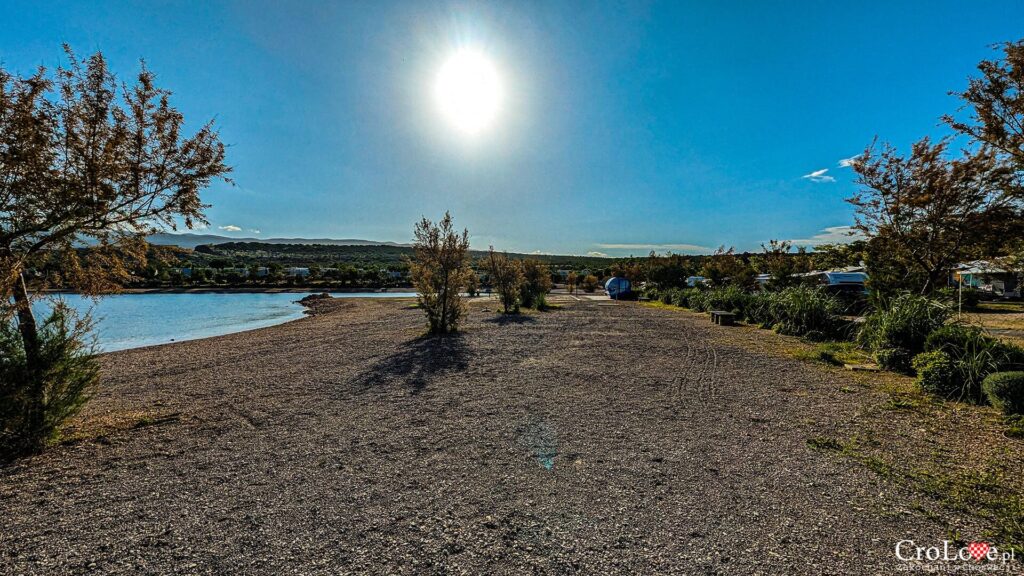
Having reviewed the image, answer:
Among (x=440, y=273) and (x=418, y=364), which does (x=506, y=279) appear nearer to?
(x=440, y=273)

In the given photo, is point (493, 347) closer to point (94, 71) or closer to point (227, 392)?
point (227, 392)

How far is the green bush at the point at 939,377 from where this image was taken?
5777 millimetres

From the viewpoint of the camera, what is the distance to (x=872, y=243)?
1111 cm

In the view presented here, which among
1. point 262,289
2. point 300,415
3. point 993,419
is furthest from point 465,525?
point 262,289

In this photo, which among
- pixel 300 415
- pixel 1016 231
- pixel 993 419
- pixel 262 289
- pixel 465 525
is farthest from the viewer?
pixel 262 289

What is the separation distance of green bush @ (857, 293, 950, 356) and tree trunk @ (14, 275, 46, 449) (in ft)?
37.6

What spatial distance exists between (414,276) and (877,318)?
1091cm

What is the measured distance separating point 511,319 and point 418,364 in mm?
8039

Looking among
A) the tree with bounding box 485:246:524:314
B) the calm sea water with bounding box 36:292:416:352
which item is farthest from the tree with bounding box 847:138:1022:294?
the calm sea water with bounding box 36:292:416:352

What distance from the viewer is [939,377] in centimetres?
585

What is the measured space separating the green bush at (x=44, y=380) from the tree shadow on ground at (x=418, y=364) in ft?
10.7

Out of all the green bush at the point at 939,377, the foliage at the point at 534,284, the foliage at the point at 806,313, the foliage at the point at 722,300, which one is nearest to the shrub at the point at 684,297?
the foliage at the point at 722,300

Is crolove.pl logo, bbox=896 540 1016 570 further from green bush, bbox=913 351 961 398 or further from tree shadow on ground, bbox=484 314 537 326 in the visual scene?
tree shadow on ground, bbox=484 314 537 326

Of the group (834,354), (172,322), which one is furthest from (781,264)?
(172,322)
